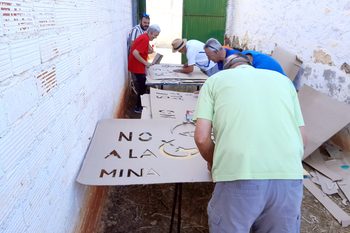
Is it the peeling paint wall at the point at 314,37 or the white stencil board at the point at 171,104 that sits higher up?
the peeling paint wall at the point at 314,37

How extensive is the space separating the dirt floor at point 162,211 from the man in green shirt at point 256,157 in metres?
0.96

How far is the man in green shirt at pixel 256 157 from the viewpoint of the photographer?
3.86 ft

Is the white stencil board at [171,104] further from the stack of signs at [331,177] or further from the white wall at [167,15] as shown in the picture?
the white wall at [167,15]

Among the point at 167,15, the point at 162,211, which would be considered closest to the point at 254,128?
the point at 162,211

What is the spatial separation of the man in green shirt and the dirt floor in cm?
96

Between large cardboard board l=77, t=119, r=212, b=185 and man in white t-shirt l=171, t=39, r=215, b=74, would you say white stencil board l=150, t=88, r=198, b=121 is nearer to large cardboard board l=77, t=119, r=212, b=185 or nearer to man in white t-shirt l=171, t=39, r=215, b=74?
large cardboard board l=77, t=119, r=212, b=185

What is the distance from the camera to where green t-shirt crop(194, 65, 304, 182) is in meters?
1.18

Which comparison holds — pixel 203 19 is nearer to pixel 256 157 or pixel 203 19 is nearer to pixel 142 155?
pixel 142 155

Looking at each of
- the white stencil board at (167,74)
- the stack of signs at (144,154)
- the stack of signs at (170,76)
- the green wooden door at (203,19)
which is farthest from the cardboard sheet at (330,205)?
the green wooden door at (203,19)

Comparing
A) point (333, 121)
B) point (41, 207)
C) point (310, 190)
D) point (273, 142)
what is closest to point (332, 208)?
point (310, 190)

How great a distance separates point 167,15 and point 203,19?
7229 mm

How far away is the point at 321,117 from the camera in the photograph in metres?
2.97

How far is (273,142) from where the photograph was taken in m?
1.19

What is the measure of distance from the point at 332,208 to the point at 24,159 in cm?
259
